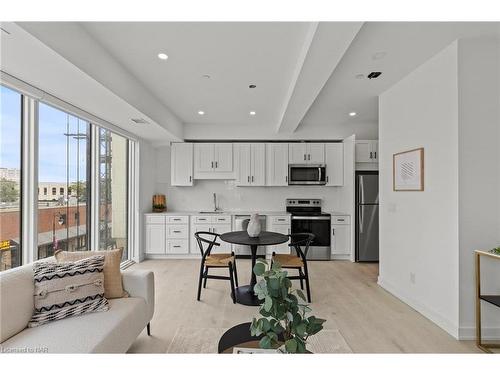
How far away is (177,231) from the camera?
4.96 meters

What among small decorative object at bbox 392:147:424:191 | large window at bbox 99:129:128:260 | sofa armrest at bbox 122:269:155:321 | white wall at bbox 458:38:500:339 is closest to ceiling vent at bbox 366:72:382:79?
white wall at bbox 458:38:500:339

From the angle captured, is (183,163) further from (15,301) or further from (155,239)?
(15,301)

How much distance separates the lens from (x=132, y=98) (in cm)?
295

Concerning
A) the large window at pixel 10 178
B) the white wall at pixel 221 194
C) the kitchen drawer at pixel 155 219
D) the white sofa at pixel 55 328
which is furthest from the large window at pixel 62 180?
the white wall at pixel 221 194

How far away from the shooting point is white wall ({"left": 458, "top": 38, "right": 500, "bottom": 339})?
224 centimetres

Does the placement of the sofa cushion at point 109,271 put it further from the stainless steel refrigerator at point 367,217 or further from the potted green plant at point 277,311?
the stainless steel refrigerator at point 367,217

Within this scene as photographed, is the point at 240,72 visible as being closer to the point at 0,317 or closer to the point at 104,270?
the point at 104,270

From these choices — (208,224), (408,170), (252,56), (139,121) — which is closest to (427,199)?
(408,170)

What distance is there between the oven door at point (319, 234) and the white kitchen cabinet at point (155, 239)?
8.40 ft

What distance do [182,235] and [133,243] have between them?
87 cm

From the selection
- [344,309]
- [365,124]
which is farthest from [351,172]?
[344,309]

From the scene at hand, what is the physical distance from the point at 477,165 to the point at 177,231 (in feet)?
14.4

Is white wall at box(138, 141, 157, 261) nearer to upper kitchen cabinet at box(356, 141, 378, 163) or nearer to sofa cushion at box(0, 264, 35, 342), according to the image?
sofa cushion at box(0, 264, 35, 342)

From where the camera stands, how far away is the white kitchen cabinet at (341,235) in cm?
489
